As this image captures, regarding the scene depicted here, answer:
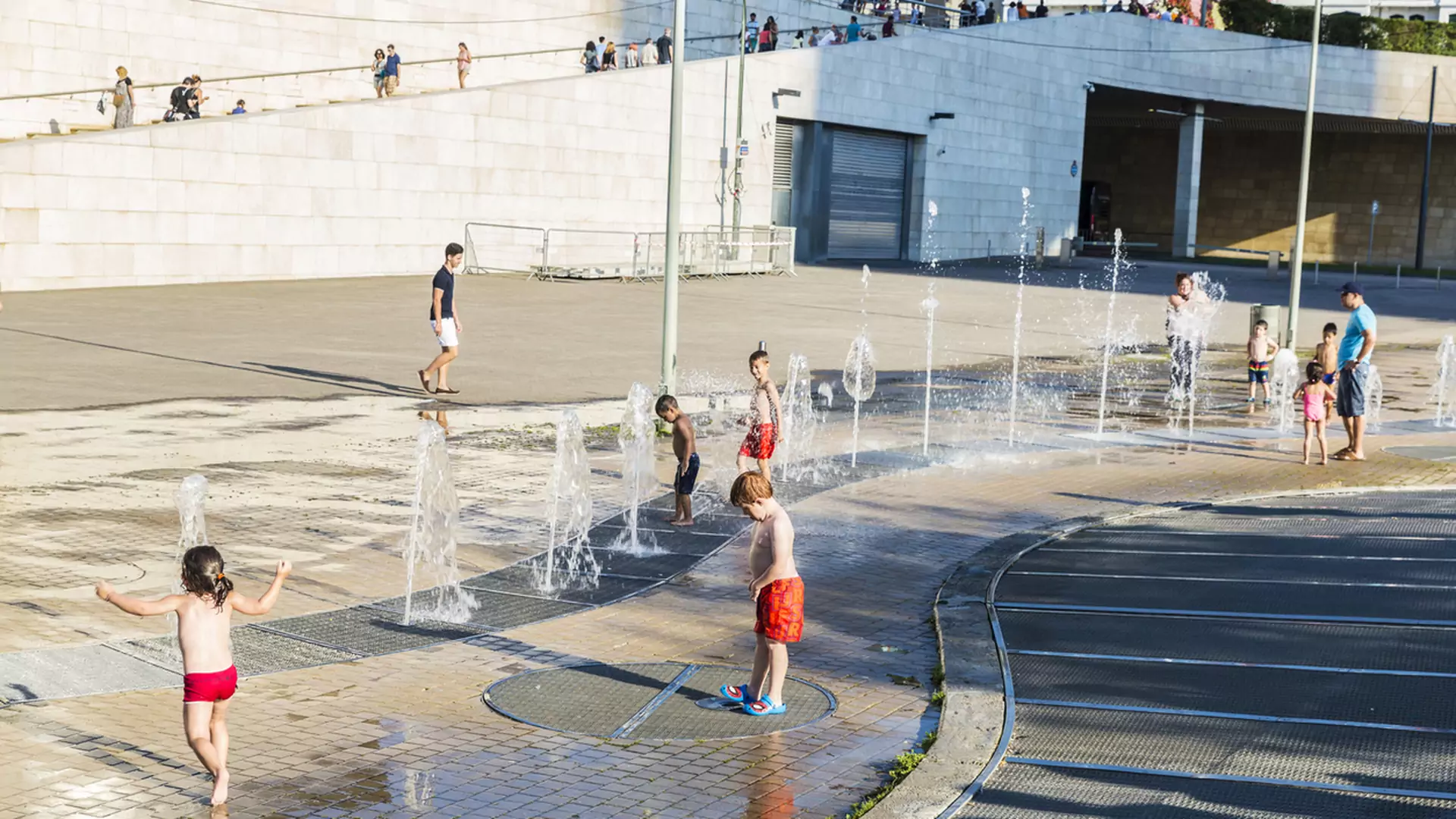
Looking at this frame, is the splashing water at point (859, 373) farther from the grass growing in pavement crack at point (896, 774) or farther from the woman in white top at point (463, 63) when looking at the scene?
the woman in white top at point (463, 63)

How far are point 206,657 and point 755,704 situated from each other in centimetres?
283

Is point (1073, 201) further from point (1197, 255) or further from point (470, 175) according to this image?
point (470, 175)

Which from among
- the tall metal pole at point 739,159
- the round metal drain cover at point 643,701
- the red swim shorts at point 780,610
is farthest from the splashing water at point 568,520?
the tall metal pole at point 739,159

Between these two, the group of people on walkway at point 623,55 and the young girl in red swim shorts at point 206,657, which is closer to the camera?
the young girl in red swim shorts at point 206,657

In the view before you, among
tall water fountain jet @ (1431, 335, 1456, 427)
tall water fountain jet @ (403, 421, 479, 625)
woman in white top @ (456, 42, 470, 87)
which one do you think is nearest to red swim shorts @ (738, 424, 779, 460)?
tall water fountain jet @ (403, 421, 479, 625)

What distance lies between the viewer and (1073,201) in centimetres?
6350

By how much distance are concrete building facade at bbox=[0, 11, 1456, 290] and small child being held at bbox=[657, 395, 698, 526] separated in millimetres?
20614

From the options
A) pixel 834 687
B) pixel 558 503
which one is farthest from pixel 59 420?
pixel 834 687

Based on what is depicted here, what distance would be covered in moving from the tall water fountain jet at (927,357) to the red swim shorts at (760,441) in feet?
15.4

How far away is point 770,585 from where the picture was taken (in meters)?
7.59

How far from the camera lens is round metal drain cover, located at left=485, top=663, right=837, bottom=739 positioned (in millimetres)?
7508

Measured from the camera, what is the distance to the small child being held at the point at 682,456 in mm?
11992

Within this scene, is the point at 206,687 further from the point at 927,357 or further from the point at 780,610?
the point at 927,357

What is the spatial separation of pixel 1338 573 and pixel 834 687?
464 centimetres
